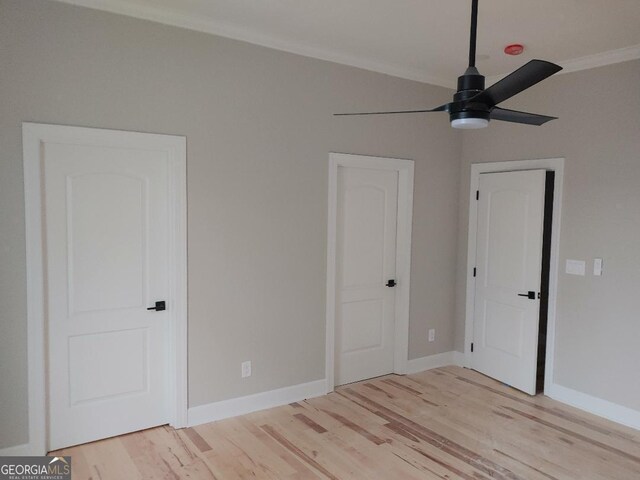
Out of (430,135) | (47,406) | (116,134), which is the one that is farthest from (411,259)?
(47,406)

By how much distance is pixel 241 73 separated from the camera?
3.45 m

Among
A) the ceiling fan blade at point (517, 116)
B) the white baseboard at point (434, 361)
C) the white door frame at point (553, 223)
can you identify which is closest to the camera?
the ceiling fan blade at point (517, 116)

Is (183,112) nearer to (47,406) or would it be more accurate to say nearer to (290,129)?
(290,129)

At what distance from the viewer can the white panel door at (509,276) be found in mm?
4074

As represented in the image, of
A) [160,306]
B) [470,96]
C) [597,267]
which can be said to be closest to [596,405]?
[597,267]

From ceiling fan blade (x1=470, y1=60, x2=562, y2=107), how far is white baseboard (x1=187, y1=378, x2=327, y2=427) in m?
2.73

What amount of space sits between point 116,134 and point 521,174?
332cm

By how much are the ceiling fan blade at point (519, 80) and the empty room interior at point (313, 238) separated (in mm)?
20

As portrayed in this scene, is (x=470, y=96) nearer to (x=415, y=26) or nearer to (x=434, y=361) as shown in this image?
(x=415, y=26)

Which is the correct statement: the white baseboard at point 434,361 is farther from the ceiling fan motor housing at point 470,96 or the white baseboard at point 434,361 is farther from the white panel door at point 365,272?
the ceiling fan motor housing at point 470,96

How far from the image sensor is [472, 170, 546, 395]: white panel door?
4.07 metres

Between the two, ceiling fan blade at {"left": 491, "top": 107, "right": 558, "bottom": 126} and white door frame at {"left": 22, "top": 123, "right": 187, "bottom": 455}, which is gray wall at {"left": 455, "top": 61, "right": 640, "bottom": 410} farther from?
white door frame at {"left": 22, "top": 123, "right": 187, "bottom": 455}

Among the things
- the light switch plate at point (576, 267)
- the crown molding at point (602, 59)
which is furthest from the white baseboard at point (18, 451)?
the crown molding at point (602, 59)

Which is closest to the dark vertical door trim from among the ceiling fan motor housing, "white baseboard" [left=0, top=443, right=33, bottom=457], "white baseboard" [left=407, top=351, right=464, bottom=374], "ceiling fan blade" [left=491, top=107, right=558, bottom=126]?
"white baseboard" [left=407, top=351, right=464, bottom=374]
